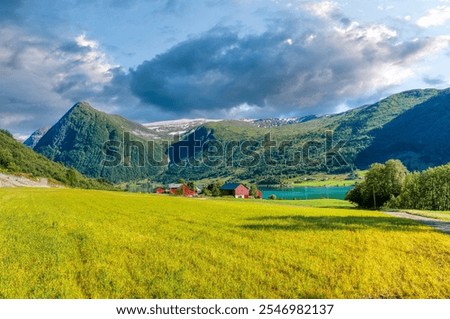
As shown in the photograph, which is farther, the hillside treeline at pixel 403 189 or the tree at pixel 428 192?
the hillside treeline at pixel 403 189

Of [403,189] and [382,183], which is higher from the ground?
[382,183]

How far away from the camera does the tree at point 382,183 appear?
4906 inches

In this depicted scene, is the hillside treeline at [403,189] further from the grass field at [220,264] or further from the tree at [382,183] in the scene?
the grass field at [220,264]

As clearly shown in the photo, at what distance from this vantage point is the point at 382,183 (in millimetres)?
126688

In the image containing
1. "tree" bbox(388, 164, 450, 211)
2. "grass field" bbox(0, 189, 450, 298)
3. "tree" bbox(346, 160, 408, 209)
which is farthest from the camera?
"tree" bbox(346, 160, 408, 209)

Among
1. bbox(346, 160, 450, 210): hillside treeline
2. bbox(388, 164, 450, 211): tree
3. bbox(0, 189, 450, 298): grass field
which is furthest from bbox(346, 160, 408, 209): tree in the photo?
bbox(0, 189, 450, 298): grass field

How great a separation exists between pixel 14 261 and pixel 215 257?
10.3 m

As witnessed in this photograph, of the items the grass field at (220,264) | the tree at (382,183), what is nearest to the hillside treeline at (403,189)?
the tree at (382,183)

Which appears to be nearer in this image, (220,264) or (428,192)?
(220,264)

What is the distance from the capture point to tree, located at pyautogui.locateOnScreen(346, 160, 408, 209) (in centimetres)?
12462

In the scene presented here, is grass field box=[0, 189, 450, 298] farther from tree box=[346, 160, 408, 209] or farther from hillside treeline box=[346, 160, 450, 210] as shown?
tree box=[346, 160, 408, 209]

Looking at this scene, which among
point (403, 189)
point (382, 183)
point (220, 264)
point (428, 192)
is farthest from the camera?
point (382, 183)

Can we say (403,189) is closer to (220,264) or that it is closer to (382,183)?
(382,183)

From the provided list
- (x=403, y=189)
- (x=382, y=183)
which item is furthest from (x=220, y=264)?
(x=382, y=183)
